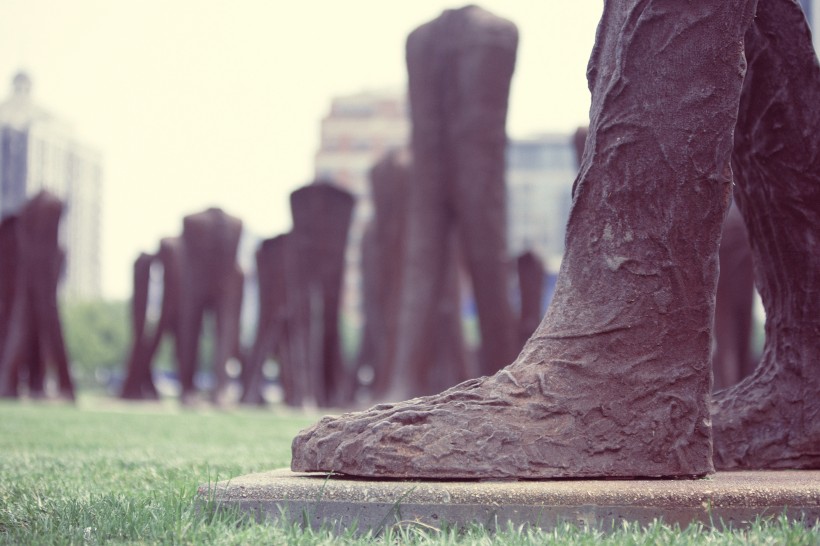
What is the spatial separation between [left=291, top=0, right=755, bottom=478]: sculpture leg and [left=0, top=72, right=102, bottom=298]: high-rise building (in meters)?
46.9

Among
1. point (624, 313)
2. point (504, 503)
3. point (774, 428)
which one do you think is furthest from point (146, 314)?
point (504, 503)

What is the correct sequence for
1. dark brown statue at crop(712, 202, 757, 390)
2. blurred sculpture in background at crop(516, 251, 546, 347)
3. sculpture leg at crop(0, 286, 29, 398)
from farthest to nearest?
blurred sculpture in background at crop(516, 251, 546, 347) < sculpture leg at crop(0, 286, 29, 398) < dark brown statue at crop(712, 202, 757, 390)

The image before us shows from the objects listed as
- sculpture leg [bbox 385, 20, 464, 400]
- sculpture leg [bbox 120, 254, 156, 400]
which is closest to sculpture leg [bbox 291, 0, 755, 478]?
sculpture leg [bbox 385, 20, 464, 400]

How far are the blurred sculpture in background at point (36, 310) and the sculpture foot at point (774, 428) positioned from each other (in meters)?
11.9

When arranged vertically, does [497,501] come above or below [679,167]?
below

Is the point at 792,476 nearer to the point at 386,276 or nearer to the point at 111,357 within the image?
the point at 386,276

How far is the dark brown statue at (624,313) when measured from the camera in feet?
8.88

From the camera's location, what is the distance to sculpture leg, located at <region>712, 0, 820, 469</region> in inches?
139

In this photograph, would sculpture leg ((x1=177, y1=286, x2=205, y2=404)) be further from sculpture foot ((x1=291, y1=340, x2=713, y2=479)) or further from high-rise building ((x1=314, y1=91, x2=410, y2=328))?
high-rise building ((x1=314, y1=91, x2=410, y2=328))

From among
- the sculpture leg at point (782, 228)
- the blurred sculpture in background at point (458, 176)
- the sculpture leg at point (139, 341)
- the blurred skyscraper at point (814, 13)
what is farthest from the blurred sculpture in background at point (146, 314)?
the blurred skyscraper at point (814, 13)

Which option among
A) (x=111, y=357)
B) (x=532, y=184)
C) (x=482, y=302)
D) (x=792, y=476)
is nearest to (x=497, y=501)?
(x=792, y=476)

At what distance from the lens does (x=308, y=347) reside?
13.8m

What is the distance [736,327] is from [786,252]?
25.3ft

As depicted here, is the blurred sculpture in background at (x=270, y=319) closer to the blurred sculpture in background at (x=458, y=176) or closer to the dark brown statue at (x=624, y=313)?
the blurred sculpture in background at (x=458, y=176)
